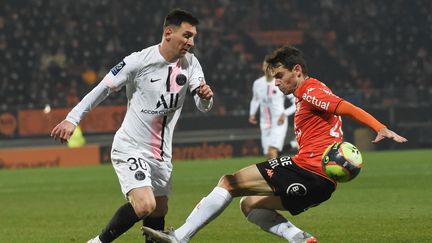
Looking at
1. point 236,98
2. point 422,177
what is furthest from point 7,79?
point 422,177

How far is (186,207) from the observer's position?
43.1 feet

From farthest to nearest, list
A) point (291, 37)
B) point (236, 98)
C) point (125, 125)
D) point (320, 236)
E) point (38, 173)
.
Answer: point (291, 37) → point (236, 98) → point (38, 173) → point (320, 236) → point (125, 125)

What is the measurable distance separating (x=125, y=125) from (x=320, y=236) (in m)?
2.61

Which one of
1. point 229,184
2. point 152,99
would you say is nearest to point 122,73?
point 152,99

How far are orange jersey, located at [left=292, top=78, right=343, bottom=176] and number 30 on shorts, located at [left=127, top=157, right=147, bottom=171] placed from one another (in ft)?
4.00

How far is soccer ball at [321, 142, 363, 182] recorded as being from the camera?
7.09 m

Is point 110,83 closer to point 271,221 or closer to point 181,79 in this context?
point 181,79

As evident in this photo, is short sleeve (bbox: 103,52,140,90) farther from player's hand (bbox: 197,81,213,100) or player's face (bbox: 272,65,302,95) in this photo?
player's face (bbox: 272,65,302,95)

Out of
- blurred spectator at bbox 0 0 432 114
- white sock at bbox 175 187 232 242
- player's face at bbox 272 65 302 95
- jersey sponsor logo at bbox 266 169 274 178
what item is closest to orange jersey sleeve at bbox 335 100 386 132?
player's face at bbox 272 65 302 95

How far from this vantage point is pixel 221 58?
3177cm

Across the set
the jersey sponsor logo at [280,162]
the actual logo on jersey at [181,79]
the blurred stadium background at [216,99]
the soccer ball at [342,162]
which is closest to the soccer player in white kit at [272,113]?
the blurred stadium background at [216,99]

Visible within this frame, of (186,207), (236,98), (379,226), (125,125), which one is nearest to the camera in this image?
(125,125)

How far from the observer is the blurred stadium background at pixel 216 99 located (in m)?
11.8

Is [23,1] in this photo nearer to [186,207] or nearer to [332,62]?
[332,62]
